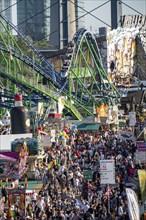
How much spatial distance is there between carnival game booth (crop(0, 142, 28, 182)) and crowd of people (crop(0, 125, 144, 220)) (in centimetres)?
86

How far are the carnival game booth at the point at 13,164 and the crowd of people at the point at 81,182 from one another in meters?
0.86

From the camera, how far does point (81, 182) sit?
108ft

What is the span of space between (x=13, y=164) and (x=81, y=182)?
2.46m

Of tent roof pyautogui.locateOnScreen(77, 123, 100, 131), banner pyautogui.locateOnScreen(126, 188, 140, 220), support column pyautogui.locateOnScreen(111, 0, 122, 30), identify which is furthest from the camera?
support column pyautogui.locateOnScreen(111, 0, 122, 30)

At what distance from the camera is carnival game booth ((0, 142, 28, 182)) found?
32.6 metres

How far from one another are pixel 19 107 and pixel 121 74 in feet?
158

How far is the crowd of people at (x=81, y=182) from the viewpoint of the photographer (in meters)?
29.0

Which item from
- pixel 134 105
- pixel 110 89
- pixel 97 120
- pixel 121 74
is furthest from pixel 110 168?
pixel 121 74

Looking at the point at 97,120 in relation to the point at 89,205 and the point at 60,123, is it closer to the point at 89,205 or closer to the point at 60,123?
the point at 60,123

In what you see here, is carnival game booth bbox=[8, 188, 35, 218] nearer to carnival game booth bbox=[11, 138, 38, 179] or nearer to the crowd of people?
the crowd of people

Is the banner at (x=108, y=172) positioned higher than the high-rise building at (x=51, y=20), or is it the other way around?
the high-rise building at (x=51, y=20)

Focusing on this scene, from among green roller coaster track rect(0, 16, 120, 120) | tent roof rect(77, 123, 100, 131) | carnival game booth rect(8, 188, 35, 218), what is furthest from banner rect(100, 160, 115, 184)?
green roller coaster track rect(0, 16, 120, 120)

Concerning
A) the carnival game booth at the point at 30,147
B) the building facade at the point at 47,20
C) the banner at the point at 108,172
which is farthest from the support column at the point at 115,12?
the banner at the point at 108,172

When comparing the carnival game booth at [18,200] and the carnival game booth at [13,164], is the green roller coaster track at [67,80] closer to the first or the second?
the carnival game booth at [13,164]
